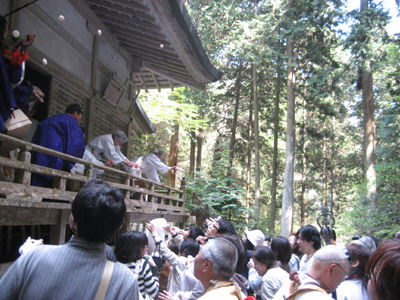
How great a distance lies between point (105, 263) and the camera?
1743 millimetres

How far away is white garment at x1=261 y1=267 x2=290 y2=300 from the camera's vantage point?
3.90 meters

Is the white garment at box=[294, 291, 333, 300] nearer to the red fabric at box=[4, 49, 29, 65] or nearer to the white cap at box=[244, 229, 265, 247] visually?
the white cap at box=[244, 229, 265, 247]

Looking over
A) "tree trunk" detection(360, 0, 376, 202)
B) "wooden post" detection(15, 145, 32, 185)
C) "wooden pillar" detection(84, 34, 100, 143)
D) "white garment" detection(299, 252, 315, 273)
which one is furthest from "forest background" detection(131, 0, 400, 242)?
"wooden post" detection(15, 145, 32, 185)

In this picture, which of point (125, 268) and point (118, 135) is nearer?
point (125, 268)

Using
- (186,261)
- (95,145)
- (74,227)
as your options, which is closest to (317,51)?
(95,145)

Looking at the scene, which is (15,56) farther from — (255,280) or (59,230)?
(255,280)

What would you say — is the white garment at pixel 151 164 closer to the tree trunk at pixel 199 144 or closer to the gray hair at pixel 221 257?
the gray hair at pixel 221 257

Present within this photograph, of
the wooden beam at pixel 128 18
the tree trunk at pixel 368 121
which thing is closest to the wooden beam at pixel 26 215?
the wooden beam at pixel 128 18

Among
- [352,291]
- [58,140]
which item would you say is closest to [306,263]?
[352,291]

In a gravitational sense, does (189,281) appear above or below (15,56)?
below

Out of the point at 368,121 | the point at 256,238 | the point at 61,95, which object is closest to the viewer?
the point at 256,238

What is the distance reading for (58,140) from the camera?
197 inches

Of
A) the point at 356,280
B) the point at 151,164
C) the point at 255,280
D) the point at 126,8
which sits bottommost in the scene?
the point at 255,280

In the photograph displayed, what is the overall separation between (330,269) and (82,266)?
1.68m
